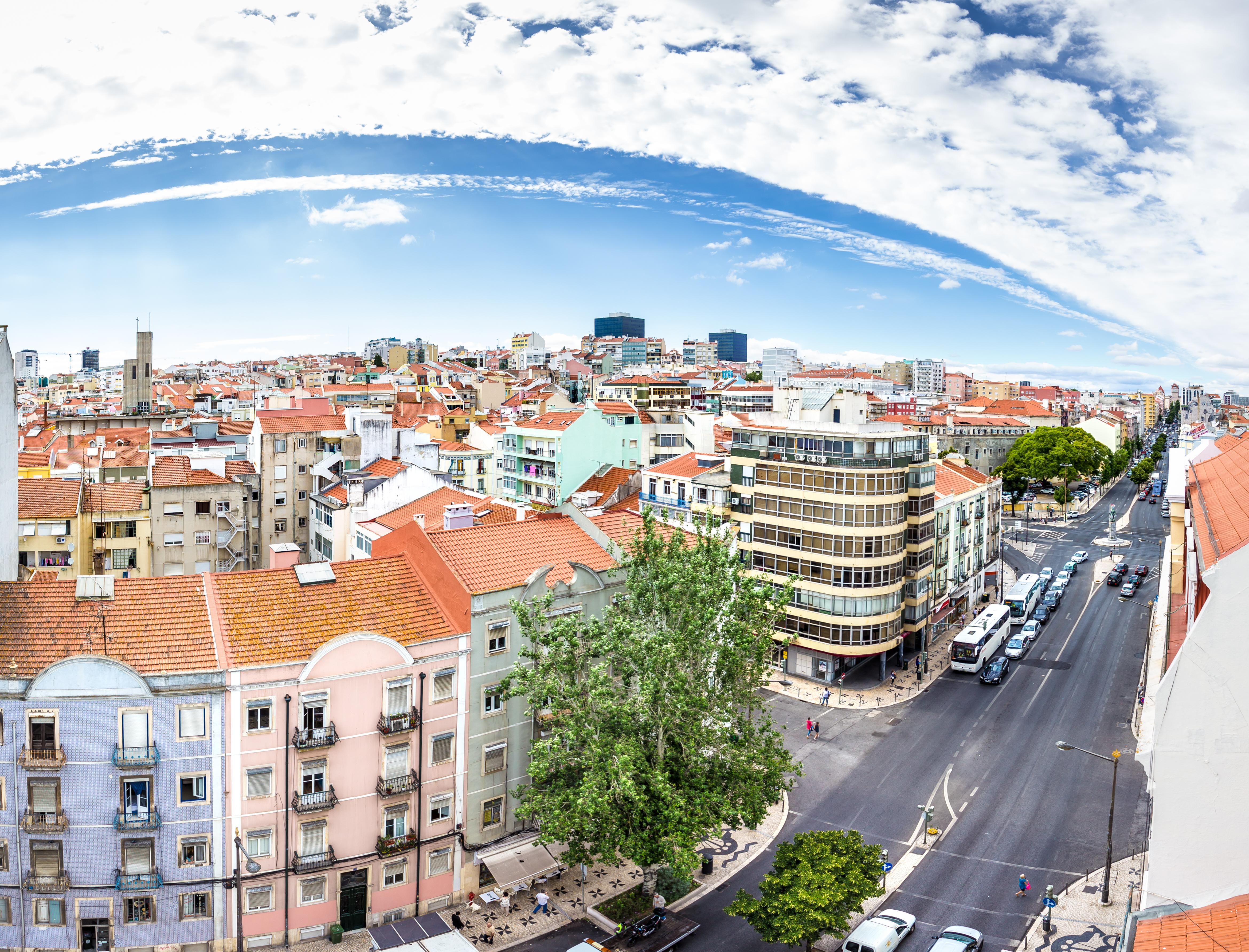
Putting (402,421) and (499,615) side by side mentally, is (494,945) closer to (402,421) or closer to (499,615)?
(499,615)

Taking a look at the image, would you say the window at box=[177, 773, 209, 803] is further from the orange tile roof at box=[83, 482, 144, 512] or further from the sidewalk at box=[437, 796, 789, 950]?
the orange tile roof at box=[83, 482, 144, 512]

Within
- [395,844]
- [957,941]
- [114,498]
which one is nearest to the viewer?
[957,941]

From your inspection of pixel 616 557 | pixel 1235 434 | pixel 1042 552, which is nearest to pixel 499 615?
pixel 616 557

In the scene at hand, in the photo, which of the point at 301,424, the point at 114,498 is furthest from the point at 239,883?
the point at 301,424

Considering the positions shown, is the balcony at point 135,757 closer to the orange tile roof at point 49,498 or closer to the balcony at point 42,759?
the balcony at point 42,759

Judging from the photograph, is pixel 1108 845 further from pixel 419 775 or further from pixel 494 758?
pixel 419 775

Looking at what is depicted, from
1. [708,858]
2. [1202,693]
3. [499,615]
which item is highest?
[1202,693]
